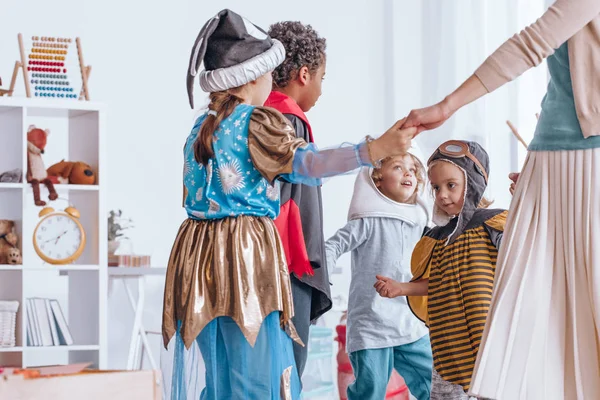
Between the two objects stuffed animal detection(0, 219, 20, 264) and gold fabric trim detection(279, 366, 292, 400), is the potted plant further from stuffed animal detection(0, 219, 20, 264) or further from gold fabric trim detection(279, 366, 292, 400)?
gold fabric trim detection(279, 366, 292, 400)

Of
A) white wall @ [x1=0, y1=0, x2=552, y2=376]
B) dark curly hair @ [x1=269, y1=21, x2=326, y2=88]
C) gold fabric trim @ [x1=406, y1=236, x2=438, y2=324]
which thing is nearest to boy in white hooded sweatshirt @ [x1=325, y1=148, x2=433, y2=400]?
gold fabric trim @ [x1=406, y1=236, x2=438, y2=324]

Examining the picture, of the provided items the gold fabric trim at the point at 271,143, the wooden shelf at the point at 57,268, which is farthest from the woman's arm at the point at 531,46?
the wooden shelf at the point at 57,268

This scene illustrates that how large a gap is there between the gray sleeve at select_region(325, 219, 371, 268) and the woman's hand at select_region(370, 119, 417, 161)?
1.22 meters

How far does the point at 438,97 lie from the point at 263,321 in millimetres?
3963

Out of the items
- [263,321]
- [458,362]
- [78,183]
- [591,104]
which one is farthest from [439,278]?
[78,183]

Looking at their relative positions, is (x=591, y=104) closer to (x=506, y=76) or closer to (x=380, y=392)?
(x=506, y=76)

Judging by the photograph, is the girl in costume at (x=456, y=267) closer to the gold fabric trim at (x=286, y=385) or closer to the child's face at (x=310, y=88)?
the child's face at (x=310, y=88)

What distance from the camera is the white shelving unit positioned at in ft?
12.1

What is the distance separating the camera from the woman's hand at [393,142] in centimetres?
184

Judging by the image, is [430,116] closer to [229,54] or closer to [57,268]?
[229,54]

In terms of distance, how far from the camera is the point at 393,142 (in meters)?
1.85

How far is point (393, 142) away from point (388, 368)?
1.33m

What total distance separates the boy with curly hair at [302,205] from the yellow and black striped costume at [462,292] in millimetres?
326

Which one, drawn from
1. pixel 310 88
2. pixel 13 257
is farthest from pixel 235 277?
pixel 13 257
